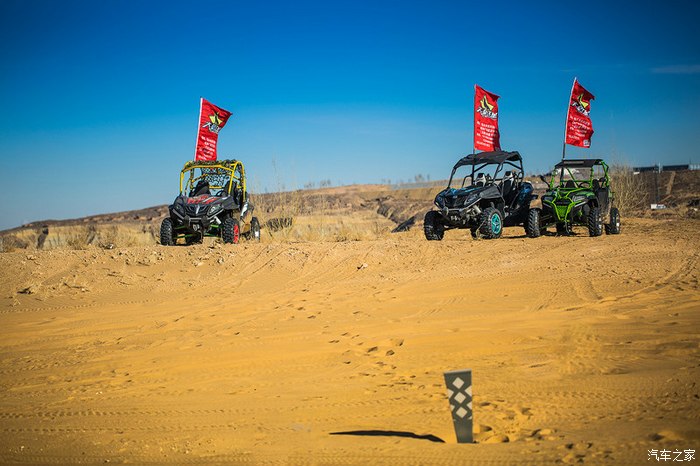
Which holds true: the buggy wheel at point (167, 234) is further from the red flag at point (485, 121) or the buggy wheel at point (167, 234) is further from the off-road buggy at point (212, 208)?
the red flag at point (485, 121)

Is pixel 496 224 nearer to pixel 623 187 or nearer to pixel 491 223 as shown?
pixel 491 223

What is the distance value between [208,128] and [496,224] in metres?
8.44

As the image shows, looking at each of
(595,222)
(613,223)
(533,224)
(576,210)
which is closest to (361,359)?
(533,224)

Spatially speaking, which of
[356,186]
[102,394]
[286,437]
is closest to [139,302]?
[102,394]

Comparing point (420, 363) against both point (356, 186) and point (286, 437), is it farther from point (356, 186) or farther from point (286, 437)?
point (356, 186)

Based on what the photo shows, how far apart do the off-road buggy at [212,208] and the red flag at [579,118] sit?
862cm

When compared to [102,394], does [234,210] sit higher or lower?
higher

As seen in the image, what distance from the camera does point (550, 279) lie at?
8.66 meters

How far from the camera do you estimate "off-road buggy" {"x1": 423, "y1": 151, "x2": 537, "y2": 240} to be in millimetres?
13242

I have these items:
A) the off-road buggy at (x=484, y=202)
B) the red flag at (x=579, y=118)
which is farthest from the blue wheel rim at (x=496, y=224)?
the red flag at (x=579, y=118)

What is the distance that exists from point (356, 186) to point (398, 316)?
5593 centimetres

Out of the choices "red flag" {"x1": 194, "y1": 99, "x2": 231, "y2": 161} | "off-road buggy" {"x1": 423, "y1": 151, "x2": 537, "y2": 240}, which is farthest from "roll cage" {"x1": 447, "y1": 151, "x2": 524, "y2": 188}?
"red flag" {"x1": 194, "y1": 99, "x2": 231, "y2": 161}

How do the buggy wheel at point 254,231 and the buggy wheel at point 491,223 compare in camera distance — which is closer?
the buggy wheel at point 491,223

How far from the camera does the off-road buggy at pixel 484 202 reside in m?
13.2
